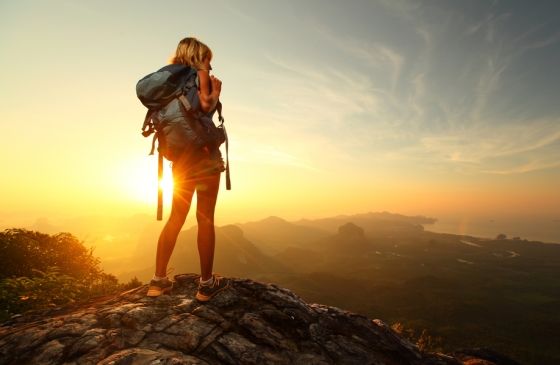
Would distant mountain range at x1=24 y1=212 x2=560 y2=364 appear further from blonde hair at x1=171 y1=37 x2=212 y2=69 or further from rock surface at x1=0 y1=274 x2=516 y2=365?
blonde hair at x1=171 y1=37 x2=212 y2=69

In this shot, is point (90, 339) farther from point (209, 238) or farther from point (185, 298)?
point (209, 238)

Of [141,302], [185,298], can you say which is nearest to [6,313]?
[141,302]

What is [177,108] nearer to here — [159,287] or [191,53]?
[191,53]

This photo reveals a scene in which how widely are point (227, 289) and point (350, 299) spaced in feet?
250

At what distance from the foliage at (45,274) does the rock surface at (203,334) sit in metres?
1.87

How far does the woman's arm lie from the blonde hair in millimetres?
228

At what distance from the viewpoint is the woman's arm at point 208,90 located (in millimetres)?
3656

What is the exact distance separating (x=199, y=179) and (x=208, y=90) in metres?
1.19

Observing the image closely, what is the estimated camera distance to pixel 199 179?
3.99 metres

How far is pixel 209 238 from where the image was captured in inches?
164

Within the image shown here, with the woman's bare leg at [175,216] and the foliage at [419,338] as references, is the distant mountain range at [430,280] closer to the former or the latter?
the foliage at [419,338]

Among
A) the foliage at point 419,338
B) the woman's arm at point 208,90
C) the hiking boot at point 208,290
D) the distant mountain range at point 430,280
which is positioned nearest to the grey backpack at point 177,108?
the woman's arm at point 208,90

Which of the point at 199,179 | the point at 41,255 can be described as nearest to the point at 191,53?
the point at 199,179

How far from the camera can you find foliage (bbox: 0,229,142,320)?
584 cm
